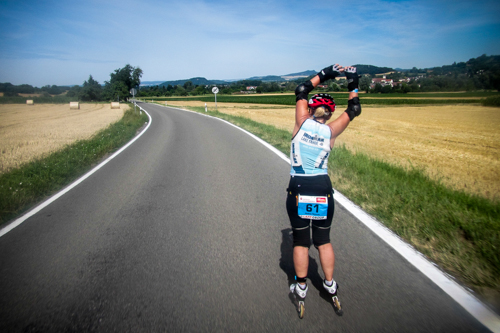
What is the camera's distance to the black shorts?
94.5 inches

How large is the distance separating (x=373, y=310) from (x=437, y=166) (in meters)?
8.59

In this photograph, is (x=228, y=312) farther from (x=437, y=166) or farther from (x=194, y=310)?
(x=437, y=166)

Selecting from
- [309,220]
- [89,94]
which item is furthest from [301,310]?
[89,94]

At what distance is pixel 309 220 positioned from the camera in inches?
97.0

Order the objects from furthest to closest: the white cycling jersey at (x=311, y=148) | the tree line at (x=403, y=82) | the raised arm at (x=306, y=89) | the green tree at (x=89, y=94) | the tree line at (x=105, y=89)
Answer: the green tree at (x=89, y=94) < the tree line at (x=105, y=89) < the tree line at (x=403, y=82) < the raised arm at (x=306, y=89) < the white cycling jersey at (x=311, y=148)

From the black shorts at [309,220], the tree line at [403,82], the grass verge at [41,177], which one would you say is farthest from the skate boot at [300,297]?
the tree line at [403,82]

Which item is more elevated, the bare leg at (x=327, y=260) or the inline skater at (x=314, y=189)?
the inline skater at (x=314, y=189)

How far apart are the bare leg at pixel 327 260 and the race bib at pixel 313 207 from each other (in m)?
0.29

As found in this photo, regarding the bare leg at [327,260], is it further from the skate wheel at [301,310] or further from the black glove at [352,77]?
the black glove at [352,77]

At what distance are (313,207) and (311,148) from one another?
0.51 meters

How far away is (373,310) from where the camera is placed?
7.57 ft

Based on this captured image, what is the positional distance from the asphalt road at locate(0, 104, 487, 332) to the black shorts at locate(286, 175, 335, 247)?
57cm

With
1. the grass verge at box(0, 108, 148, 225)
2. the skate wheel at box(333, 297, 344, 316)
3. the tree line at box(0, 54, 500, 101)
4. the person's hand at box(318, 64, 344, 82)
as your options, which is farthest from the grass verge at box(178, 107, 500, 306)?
the tree line at box(0, 54, 500, 101)

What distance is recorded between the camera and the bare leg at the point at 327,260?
95.3 inches
